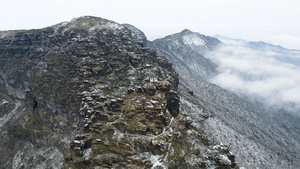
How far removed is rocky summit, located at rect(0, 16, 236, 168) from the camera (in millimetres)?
96000

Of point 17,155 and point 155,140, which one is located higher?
point 155,140

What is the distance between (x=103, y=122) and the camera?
115375 millimetres

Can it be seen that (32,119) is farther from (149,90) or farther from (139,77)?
(149,90)

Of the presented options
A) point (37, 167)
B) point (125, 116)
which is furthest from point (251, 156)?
point (37, 167)

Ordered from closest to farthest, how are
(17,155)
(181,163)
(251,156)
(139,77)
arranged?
(181,163), (17,155), (139,77), (251,156)

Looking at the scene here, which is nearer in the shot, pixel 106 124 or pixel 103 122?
pixel 106 124

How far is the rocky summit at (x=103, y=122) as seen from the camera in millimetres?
96000

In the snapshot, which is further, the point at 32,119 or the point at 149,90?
the point at 32,119

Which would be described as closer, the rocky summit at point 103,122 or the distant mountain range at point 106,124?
the rocky summit at point 103,122

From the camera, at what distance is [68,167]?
89625mm

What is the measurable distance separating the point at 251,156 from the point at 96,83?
17019 cm

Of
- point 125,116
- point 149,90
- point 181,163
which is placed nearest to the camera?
point 181,163

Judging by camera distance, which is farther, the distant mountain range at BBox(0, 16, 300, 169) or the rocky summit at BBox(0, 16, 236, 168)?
the distant mountain range at BBox(0, 16, 300, 169)

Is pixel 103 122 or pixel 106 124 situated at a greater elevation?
pixel 103 122
